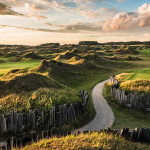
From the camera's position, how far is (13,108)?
11141 millimetres

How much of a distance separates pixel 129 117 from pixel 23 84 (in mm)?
10328

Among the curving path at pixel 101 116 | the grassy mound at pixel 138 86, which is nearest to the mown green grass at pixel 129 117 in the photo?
the curving path at pixel 101 116

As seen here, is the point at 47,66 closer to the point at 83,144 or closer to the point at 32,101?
the point at 32,101

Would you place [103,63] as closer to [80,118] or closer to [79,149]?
[80,118]

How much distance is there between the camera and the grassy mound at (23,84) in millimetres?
14367

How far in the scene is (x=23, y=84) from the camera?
1520 centimetres

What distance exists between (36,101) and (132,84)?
35.8ft

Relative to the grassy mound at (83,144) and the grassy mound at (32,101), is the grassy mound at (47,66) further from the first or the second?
the grassy mound at (83,144)

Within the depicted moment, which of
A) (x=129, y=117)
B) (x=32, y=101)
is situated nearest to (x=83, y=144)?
(x=32, y=101)

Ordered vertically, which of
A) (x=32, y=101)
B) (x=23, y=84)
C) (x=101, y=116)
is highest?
(x=23, y=84)

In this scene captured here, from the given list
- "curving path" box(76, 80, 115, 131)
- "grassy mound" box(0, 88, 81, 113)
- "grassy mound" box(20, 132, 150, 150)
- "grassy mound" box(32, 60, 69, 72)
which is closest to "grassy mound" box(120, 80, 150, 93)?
"curving path" box(76, 80, 115, 131)

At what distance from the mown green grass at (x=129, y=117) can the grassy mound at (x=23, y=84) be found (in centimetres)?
756

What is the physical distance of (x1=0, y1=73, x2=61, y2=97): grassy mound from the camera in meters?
14.4

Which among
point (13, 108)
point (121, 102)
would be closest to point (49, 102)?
point (13, 108)
